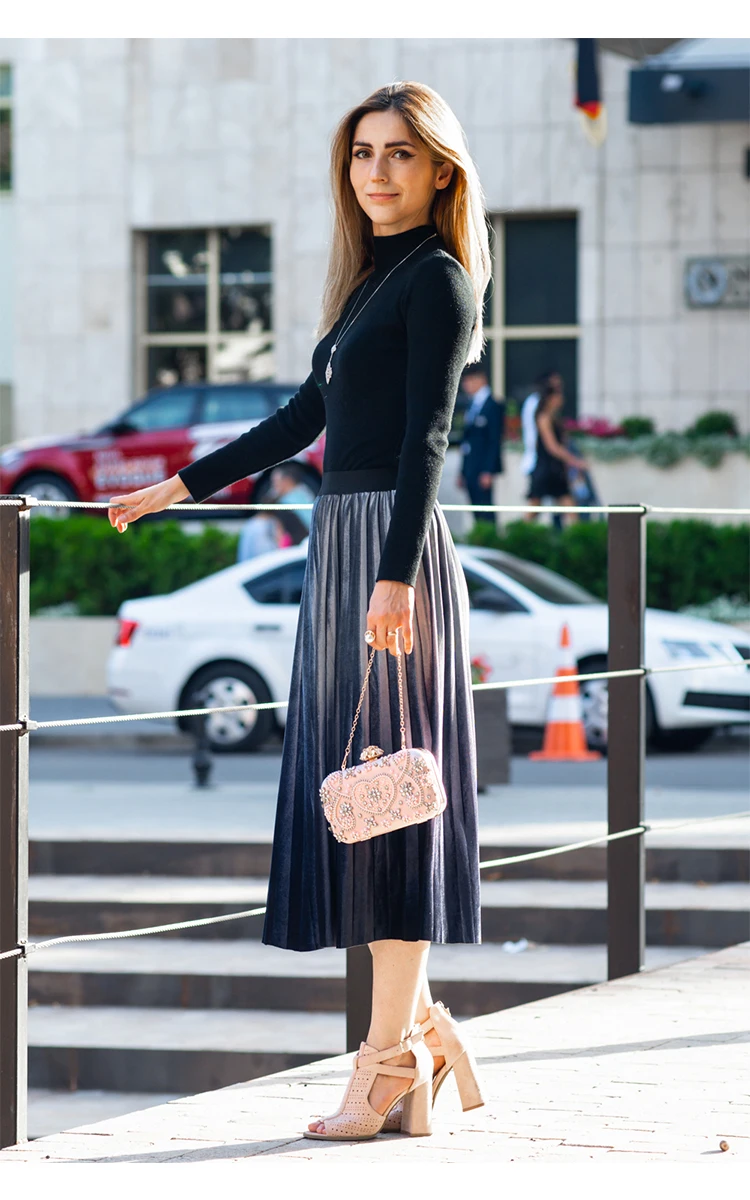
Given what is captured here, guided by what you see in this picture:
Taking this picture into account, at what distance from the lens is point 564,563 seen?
54.0ft

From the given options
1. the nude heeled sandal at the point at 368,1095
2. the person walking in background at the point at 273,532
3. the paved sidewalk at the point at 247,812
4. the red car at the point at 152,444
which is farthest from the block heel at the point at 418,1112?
the red car at the point at 152,444

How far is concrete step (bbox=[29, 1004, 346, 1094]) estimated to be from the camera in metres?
6.37

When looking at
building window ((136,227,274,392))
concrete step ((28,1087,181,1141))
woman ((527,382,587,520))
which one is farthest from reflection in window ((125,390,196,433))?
concrete step ((28,1087,181,1141))

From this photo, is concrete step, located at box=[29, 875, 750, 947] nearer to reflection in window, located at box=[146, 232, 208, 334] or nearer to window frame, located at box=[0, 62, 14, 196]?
reflection in window, located at box=[146, 232, 208, 334]

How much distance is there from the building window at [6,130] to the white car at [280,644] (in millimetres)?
14190

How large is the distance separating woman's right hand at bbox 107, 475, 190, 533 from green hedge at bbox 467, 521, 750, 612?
40.9ft

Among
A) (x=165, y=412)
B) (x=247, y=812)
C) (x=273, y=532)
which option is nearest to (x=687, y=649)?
(x=273, y=532)

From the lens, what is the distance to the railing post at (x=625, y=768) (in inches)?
213

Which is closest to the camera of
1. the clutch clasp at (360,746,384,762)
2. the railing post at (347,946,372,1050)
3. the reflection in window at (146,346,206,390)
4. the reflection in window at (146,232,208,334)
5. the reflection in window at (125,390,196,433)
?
the clutch clasp at (360,746,384,762)

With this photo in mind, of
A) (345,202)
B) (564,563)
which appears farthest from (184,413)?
(345,202)

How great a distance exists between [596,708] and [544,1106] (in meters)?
9.14

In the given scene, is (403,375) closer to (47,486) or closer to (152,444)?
(152,444)
